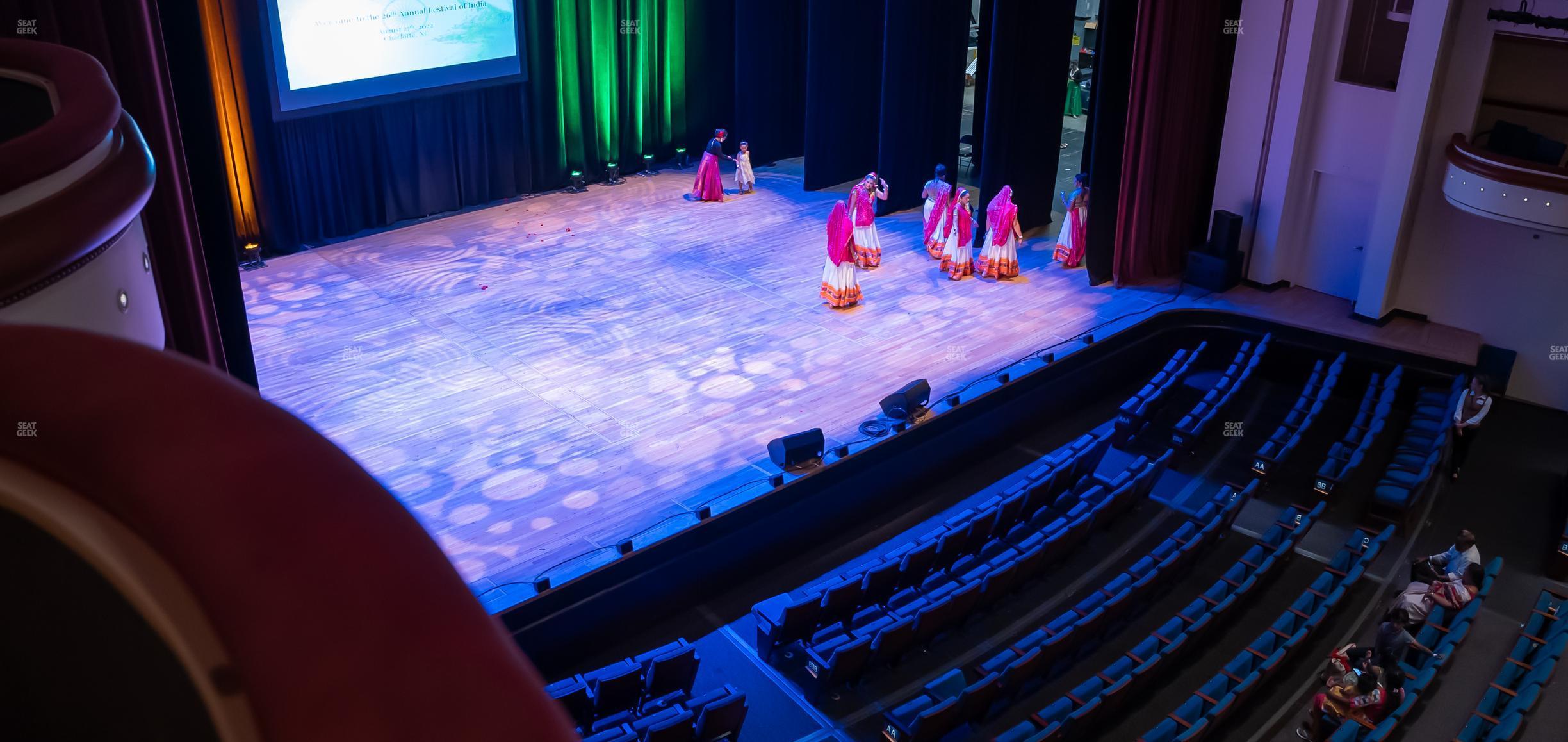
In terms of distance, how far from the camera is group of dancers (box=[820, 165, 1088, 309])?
12.4 meters

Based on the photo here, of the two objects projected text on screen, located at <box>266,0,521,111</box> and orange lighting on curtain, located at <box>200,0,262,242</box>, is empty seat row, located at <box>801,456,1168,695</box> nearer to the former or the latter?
orange lighting on curtain, located at <box>200,0,262,242</box>

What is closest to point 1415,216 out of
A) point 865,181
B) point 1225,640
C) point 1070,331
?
point 1070,331

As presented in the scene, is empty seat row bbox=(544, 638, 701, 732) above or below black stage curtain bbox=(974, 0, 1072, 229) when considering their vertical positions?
below

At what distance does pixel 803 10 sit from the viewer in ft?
57.1

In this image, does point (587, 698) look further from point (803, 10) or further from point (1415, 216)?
point (803, 10)

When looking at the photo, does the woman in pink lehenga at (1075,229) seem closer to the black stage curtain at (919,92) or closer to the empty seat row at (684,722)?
the black stage curtain at (919,92)

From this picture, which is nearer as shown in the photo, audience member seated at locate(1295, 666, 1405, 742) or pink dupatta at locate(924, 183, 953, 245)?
audience member seated at locate(1295, 666, 1405, 742)

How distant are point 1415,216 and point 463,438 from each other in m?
9.76

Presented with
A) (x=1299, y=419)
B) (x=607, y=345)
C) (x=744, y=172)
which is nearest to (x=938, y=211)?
(x=744, y=172)

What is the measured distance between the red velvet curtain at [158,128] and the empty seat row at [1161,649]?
5388 millimetres

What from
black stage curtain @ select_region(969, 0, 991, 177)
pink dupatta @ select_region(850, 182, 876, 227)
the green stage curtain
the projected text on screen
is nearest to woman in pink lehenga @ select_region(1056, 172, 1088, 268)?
black stage curtain @ select_region(969, 0, 991, 177)

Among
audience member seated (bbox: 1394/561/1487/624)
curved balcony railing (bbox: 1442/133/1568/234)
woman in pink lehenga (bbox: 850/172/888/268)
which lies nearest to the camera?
audience member seated (bbox: 1394/561/1487/624)

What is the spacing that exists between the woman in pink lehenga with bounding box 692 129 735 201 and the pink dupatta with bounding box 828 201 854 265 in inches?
160

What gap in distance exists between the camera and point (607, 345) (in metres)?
11.6
